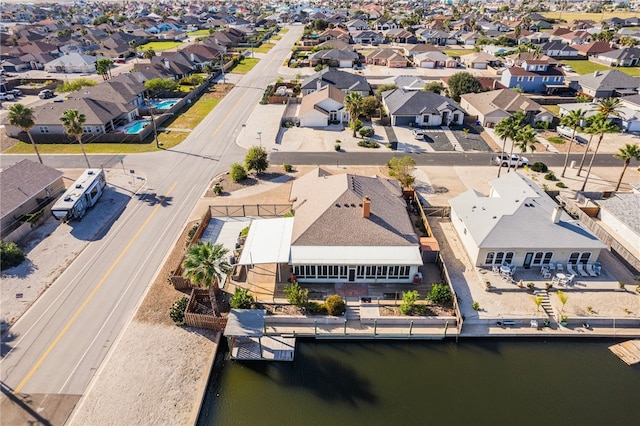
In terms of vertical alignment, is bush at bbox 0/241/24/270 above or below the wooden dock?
above

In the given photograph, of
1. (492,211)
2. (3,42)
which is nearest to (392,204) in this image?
(492,211)

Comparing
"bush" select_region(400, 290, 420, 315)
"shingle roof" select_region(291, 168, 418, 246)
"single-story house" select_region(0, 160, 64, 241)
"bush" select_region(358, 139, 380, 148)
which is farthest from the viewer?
"bush" select_region(358, 139, 380, 148)

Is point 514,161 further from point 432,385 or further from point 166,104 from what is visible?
point 166,104

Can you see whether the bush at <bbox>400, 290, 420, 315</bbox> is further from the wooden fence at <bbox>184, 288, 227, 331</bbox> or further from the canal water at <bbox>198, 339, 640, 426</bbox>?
the wooden fence at <bbox>184, 288, 227, 331</bbox>

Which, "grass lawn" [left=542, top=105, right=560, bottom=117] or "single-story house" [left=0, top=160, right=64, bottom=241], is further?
"grass lawn" [left=542, top=105, right=560, bottom=117]

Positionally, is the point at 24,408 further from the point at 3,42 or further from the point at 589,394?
the point at 3,42

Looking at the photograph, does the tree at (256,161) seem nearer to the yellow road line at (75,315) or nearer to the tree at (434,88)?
the yellow road line at (75,315)

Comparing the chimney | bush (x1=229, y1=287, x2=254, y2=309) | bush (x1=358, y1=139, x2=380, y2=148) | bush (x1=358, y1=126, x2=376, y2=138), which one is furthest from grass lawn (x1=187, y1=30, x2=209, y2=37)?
bush (x1=229, y1=287, x2=254, y2=309)

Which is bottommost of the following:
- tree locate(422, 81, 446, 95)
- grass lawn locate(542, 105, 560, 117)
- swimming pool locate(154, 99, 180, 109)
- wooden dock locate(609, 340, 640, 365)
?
wooden dock locate(609, 340, 640, 365)
